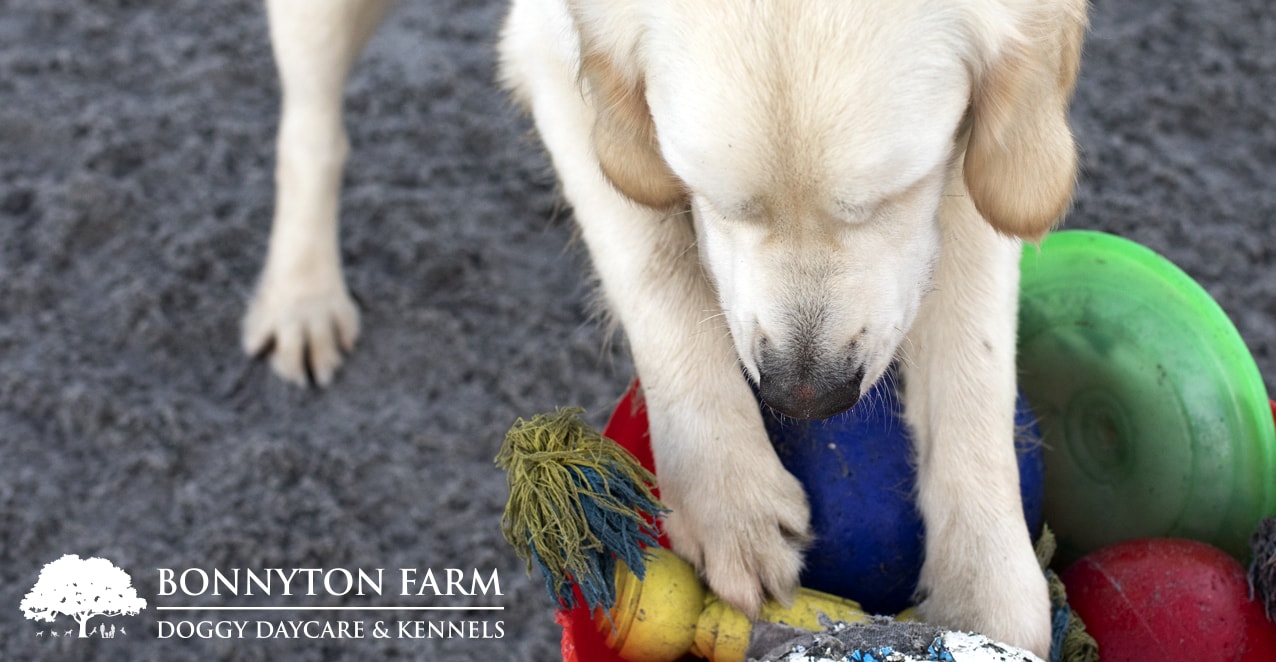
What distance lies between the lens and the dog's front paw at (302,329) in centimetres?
282

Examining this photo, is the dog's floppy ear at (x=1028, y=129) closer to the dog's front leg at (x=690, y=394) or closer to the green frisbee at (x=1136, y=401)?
the dog's front leg at (x=690, y=394)

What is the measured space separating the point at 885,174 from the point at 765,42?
0.64 ft

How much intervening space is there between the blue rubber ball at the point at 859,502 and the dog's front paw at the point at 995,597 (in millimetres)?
75

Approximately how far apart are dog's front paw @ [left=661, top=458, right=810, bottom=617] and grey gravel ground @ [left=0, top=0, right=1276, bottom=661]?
0.68 metres

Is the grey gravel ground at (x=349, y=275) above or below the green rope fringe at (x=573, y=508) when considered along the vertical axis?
above

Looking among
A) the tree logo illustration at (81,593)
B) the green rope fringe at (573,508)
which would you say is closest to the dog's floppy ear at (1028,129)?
the green rope fringe at (573,508)

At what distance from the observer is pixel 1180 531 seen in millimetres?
1994

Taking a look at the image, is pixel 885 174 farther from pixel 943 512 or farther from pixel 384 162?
pixel 384 162

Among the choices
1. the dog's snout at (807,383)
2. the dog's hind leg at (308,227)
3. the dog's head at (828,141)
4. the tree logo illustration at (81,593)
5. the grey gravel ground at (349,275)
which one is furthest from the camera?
the dog's hind leg at (308,227)

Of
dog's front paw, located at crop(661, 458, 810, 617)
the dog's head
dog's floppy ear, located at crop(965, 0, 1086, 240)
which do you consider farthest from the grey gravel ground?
dog's floppy ear, located at crop(965, 0, 1086, 240)

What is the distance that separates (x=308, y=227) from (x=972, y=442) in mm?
1677

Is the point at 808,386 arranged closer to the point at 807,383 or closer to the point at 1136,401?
the point at 807,383

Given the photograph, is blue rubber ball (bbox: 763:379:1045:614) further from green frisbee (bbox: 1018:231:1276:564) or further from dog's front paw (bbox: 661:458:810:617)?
green frisbee (bbox: 1018:231:1276:564)

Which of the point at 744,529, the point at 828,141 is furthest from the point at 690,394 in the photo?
the point at 828,141
